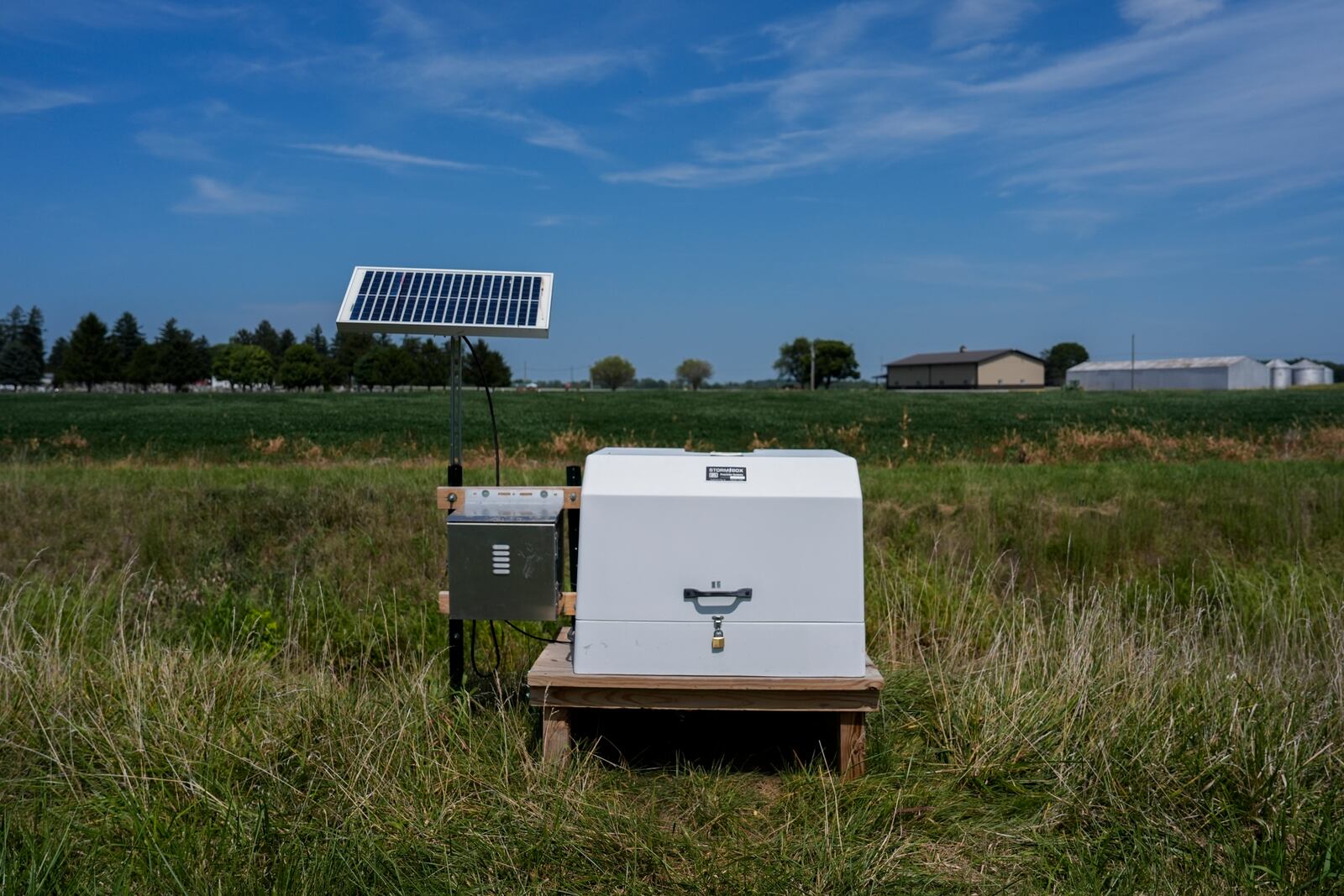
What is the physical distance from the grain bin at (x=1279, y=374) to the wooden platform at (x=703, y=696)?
95.0 meters

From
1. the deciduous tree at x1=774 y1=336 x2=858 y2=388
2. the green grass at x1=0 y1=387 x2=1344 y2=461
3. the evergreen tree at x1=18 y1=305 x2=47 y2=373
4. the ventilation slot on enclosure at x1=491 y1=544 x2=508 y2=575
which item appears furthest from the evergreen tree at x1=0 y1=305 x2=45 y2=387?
the ventilation slot on enclosure at x1=491 y1=544 x2=508 y2=575

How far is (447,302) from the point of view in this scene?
4.38 metres

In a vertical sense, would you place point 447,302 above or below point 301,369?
below

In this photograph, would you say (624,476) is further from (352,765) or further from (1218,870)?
(1218,870)

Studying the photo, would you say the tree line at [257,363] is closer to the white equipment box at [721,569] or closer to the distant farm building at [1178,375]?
the distant farm building at [1178,375]

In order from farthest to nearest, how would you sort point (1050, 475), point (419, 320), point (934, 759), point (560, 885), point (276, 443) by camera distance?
point (276, 443)
point (1050, 475)
point (419, 320)
point (934, 759)
point (560, 885)

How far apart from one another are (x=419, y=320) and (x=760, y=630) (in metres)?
2.06

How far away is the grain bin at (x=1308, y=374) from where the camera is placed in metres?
90.0

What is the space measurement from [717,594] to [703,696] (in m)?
0.44

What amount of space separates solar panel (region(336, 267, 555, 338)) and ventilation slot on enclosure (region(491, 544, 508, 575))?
1.04m

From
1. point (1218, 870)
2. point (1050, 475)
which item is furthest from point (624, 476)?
point (1050, 475)

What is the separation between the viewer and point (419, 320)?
419 centimetres

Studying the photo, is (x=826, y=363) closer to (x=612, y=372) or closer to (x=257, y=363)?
(x=612, y=372)

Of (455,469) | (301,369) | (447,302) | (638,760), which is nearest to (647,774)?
(638,760)
